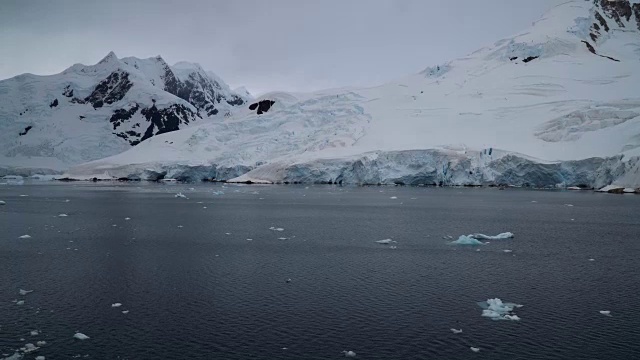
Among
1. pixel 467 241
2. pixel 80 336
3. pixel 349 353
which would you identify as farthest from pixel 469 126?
pixel 80 336

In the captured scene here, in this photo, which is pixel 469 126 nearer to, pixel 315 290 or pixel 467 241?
pixel 467 241

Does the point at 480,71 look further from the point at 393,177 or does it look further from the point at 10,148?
the point at 10,148

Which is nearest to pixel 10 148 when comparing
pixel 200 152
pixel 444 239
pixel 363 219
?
pixel 200 152

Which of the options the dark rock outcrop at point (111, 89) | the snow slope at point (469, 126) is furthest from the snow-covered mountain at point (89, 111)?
the snow slope at point (469, 126)

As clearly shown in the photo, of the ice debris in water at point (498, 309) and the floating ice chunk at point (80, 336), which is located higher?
the ice debris in water at point (498, 309)

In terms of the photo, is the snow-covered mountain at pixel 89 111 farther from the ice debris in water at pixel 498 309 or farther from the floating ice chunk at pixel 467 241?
the ice debris in water at pixel 498 309
